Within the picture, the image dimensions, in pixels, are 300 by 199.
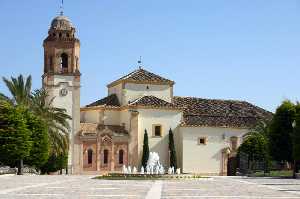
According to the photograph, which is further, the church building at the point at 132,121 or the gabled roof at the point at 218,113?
the gabled roof at the point at 218,113

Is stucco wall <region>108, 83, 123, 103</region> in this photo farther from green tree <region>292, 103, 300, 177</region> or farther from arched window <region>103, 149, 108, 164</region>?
green tree <region>292, 103, 300, 177</region>

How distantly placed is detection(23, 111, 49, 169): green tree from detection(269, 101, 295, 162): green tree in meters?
17.3

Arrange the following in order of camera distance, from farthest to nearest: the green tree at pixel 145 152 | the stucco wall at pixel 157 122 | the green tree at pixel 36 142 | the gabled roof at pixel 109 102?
the gabled roof at pixel 109 102 < the stucco wall at pixel 157 122 < the green tree at pixel 145 152 < the green tree at pixel 36 142

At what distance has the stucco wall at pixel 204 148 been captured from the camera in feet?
200

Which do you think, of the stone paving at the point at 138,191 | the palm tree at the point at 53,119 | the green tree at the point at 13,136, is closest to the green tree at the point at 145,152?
the palm tree at the point at 53,119

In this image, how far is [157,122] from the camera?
6050 cm

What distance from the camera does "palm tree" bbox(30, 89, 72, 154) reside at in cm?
5003

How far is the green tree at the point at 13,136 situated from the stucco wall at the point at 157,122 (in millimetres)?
17371

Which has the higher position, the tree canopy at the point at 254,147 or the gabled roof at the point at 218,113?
the gabled roof at the point at 218,113

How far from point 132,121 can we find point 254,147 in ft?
39.5

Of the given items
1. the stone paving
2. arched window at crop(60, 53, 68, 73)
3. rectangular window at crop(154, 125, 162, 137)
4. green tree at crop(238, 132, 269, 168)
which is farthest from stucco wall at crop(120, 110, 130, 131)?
the stone paving

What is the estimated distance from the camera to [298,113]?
150ft

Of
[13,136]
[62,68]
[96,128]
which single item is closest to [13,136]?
[13,136]

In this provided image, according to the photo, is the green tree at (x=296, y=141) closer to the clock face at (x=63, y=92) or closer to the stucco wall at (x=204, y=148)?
the stucco wall at (x=204, y=148)
